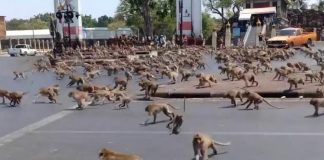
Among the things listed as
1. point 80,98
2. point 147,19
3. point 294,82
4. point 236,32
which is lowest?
point 80,98

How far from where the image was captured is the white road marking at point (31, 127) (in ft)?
37.2

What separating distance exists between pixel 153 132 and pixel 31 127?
2910mm

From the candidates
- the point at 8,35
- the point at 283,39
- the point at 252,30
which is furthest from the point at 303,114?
the point at 8,35

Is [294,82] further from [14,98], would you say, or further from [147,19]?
[147,19]

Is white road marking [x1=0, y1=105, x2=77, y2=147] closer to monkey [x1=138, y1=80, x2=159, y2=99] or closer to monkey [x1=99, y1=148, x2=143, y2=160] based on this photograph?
monkey [x1=138, y1=80, x2=159, y2=99]

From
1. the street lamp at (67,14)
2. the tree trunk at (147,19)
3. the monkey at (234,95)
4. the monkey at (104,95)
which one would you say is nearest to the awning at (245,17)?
the tree trunk at (147,19)

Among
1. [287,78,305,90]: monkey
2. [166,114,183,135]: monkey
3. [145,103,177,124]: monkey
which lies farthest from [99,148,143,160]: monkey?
[287,78,305,90]: monkey

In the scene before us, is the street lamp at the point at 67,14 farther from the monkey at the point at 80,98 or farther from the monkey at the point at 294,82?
the monkey at the point at 294,82

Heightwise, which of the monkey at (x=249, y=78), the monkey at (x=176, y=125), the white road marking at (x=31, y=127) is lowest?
the white road marking at (x=31, y=127)

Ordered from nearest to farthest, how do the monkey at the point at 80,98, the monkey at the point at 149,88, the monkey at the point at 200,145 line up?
the monkey at the point at 200,145, the monkey at the point at 80,98, the monkey at the point at 149,88

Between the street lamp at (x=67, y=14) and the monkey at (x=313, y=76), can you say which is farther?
the street lamp at (x=67, y=14)

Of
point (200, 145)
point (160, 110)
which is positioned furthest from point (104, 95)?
point (200, 145)

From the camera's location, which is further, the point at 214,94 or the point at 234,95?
the point at 214,94

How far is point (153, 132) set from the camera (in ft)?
37.8
